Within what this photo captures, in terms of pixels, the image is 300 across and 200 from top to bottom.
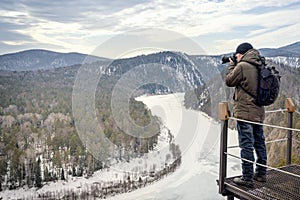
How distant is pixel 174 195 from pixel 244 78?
575 inches

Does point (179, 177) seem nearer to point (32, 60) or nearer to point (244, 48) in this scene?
point (244, 48)

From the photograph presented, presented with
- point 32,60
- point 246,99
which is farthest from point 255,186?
point 32,60

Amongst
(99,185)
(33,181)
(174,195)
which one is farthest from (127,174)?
(33,181)

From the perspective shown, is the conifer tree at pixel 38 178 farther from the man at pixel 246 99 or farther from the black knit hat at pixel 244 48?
the black knit hat at pixel 244 48

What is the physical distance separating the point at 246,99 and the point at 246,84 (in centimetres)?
10

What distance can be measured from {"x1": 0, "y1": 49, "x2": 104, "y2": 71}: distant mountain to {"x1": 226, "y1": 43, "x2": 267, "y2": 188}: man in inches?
875

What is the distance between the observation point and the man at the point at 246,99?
1747 mm

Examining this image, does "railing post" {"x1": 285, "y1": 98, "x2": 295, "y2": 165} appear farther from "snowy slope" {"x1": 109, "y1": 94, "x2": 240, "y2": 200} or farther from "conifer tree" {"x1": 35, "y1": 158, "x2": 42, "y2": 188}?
"conifer tree" {"x1": 35, "y1": 158, "x2": 42, "y2": 188}

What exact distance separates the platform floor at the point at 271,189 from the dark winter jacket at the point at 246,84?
16.0 inches

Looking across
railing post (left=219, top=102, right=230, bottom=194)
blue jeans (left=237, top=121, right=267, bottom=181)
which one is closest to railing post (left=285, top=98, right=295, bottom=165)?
blue jeans (left=237, top=121, right=267, bottom=181)

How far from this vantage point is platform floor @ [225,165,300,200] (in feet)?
5.50

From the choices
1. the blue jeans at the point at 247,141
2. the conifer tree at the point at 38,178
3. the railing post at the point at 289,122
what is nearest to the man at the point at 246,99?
the blue jeans at the point at 247,141

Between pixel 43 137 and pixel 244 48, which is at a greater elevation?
pixel 244 48

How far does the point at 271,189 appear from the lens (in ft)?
5.84
